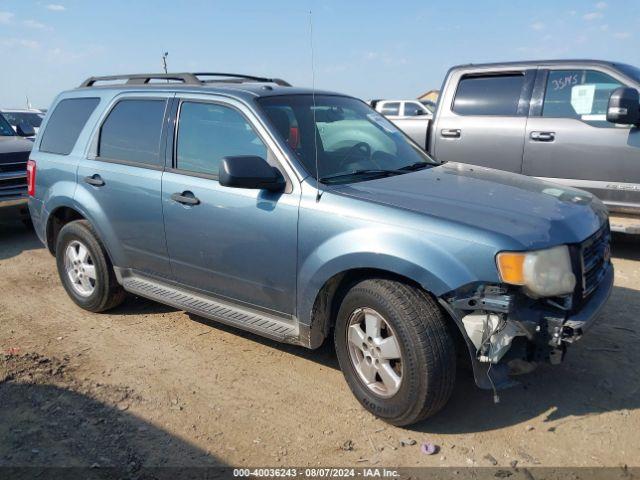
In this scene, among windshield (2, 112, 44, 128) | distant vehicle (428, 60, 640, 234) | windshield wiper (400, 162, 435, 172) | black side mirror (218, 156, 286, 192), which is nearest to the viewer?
black side mirror (218, 156, 286, 192)

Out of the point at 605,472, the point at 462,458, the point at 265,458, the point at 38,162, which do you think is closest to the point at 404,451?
the point at 462,458

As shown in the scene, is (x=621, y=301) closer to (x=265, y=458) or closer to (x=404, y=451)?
(x=404, y=451)

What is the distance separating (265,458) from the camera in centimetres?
294

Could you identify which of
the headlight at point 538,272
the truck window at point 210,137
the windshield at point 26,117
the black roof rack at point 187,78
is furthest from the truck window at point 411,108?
the headlight at point 538,272

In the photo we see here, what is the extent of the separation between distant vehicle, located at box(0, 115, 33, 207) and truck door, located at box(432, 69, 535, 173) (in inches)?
222

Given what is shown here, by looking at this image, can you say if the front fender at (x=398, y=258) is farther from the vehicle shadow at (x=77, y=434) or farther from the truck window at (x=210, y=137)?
the vehicle shadow at (x=77, y=434)

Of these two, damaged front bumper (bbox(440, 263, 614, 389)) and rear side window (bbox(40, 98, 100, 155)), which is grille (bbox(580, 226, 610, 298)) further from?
rear side window (bbox(40, 98, 100, 155))

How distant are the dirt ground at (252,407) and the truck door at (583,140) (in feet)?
5.81

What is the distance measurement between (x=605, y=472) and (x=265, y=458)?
1.71 m

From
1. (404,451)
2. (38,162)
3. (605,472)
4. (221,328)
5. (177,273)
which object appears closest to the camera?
(605,472)

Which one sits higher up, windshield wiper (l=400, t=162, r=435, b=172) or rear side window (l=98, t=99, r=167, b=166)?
rear side window (l=98, t=99, r=167, b=166)

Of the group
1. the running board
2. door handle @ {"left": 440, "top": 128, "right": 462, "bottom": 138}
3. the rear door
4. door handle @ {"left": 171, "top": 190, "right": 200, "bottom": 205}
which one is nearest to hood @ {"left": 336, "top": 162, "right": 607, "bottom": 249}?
the running board

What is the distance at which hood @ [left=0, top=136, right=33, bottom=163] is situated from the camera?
780cm

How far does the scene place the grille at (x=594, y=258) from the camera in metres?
3.06
